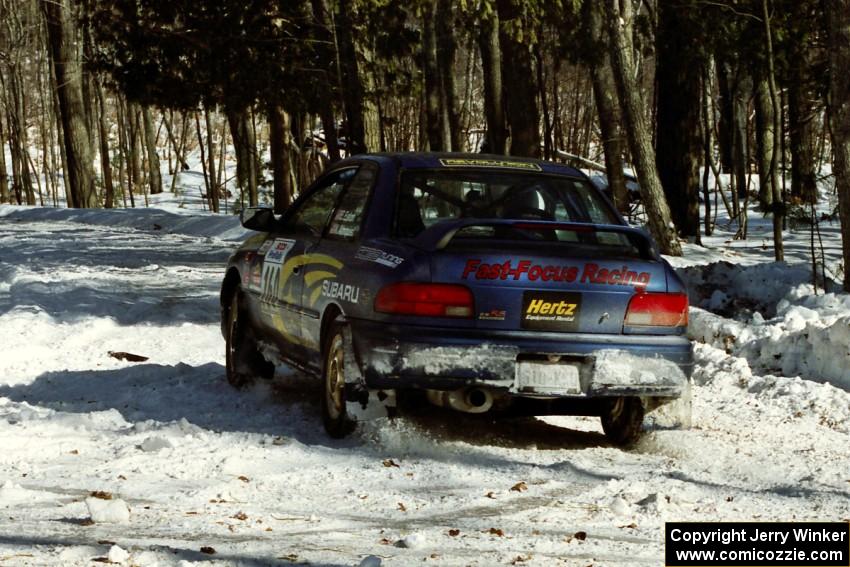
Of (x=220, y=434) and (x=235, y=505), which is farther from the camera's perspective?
(x=220, y=434)

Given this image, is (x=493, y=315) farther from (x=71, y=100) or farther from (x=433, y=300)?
(x=71, y=100)

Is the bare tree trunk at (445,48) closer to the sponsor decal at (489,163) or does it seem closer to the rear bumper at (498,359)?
the sponsor decal at (489,163)

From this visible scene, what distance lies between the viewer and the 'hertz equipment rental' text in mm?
4539

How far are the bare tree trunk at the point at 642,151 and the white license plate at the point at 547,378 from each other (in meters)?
11.5

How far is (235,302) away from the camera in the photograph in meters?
8.80

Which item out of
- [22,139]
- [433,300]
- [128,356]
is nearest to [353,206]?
[433,300]

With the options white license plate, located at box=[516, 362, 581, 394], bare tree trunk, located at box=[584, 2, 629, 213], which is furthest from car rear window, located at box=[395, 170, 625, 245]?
bare tree trunk, located at box=[584, 2, 629, 213]

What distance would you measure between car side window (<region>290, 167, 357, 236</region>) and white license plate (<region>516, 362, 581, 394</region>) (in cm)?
185

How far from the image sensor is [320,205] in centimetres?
783

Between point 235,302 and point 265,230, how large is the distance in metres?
0.79

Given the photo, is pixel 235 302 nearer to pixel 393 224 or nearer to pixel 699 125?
pixel 393 224

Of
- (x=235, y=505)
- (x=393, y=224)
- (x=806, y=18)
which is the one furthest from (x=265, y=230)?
(x=806, y=18)

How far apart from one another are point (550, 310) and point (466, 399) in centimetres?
63

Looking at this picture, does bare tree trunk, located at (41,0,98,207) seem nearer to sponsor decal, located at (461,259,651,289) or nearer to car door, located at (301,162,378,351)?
car door, located at (301,162,378,351)
